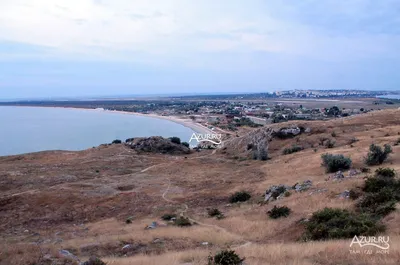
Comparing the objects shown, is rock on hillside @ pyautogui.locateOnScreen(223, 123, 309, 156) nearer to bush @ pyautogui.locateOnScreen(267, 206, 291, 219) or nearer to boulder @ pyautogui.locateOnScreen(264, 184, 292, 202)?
boulder @ pyautogui.locateOnScreen(264, 184, 292, 202)

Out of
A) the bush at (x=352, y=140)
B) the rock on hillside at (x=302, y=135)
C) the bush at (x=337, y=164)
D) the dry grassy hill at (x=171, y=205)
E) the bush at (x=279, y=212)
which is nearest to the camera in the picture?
the dry grassy hill at (x=171, y=205)

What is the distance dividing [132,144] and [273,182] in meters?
27.6

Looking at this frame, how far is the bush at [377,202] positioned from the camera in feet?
37.2

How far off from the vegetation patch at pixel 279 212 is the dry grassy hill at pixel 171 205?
38 cm

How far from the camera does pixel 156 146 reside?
1818 inches

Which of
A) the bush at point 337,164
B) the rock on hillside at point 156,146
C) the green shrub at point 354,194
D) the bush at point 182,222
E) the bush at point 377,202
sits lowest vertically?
the rock on hillside at point 156,146

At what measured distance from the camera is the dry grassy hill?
8.91 metres

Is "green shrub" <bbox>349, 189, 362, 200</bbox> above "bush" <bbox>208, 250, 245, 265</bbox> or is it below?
below

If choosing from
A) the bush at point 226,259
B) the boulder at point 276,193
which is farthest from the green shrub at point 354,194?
the bush at point 226,259

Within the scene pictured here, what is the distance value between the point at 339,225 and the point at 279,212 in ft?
11.9

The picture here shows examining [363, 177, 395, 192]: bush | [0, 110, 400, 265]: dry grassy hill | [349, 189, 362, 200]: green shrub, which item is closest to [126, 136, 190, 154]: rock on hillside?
[0, 110, 400, 265]: dry grassy hill

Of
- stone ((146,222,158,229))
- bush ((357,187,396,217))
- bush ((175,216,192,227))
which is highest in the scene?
bush ((357,187,396,217))

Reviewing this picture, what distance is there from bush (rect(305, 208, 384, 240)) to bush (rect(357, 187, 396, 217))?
0.78 meters

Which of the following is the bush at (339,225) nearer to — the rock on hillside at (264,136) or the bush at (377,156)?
the bush at (377,156)
